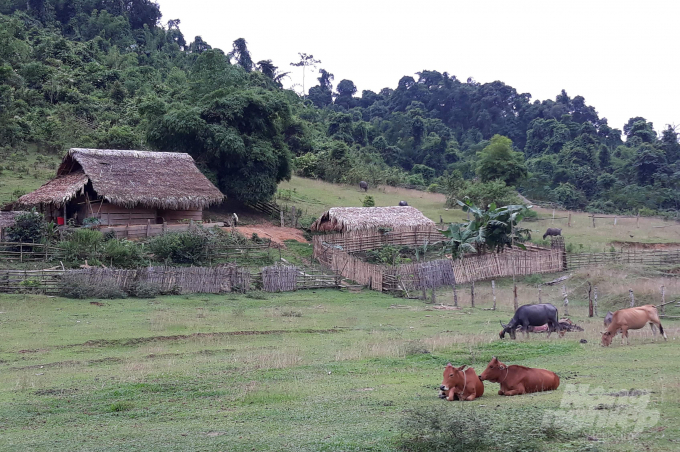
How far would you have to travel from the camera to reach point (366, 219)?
107 ft

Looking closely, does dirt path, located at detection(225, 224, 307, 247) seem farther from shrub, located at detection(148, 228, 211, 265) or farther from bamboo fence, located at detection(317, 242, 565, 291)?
shrub, located at detection(148, 228, 211, 265)

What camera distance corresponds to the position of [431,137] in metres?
70.1

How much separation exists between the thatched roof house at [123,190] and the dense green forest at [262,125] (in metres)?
3.98

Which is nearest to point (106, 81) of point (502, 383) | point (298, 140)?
point (298, 140)

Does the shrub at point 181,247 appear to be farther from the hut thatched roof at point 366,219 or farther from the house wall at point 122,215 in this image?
the hut thatched roof at point 366,219

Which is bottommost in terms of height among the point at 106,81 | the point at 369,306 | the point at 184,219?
the point at 369,306

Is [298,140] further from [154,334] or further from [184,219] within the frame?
[154,334]

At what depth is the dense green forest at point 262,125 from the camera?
120 feet

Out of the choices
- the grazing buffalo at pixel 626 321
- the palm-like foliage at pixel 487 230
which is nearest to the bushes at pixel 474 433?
the grazing buffalo at pixel 626 321

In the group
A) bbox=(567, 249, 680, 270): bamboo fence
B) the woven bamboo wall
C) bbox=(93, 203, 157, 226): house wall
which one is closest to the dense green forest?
bbox=(93, 203, 157, 226): house wall

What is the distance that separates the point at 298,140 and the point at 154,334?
3883 centimetres

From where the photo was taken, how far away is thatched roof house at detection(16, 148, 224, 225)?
28.4 metres

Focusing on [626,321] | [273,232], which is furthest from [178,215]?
[626,321]

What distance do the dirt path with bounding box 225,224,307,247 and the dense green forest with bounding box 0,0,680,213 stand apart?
2476 mm
